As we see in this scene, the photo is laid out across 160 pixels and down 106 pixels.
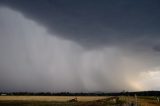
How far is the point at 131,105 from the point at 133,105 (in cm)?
50

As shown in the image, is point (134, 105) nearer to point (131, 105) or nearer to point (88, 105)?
point (131, 105)

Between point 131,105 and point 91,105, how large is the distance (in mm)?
20777

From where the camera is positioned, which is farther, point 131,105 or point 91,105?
point 91,105

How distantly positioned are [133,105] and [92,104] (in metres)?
23.2

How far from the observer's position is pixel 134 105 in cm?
5284

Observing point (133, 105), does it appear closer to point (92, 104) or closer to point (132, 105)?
point (132, 105)

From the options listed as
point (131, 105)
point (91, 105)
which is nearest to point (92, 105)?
point (91, 105)

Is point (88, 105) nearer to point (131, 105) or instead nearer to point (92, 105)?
point (92, 105)

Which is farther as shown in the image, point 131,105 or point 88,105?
point 88,105

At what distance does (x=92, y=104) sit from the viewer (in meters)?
75.2

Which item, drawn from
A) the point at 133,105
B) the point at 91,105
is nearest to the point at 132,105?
the point at 133,105

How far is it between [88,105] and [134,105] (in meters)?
24.7

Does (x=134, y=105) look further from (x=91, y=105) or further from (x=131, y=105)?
(x=91, y=105)

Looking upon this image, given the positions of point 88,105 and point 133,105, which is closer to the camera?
point 133,105
